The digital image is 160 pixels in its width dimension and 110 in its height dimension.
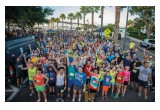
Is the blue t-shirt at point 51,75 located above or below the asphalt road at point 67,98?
above

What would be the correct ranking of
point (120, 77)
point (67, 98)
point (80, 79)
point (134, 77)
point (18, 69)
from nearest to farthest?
1. point (80, 79)
2. point (67, 98)
3. point (120, 77)
4. point (18, 69)
5. point (134, 77)

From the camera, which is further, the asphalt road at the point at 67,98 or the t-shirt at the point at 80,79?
the asphalt road at the point at 67,98

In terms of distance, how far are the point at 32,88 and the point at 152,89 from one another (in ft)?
18.1

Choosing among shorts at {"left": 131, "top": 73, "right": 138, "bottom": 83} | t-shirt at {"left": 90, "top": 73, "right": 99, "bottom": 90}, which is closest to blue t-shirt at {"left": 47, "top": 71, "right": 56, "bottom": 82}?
t-shirt at {"left": 90, "top": 73, "right": 99, "bottom": 90}

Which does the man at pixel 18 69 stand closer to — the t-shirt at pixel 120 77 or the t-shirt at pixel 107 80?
the t-shirt at pixel 107 80

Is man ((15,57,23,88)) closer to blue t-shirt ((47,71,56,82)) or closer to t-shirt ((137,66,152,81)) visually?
blue t-shirt ((47,71,56,82))

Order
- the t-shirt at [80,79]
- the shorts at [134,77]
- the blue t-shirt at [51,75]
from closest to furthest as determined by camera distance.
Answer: the t-shirt at [80,79], the blue t-shirt at [51,75], the shorts at [134,77]

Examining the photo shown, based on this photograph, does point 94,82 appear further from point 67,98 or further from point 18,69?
point 18,69

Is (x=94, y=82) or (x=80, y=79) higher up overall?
(x=80, y=79)

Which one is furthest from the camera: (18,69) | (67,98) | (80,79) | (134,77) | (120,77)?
(134,77)

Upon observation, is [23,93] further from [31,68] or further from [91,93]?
[91,93]

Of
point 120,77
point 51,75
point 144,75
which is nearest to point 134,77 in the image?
point 144,75

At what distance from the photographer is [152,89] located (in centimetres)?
811

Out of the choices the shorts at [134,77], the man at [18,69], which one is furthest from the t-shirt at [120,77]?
the man at [18,69]
